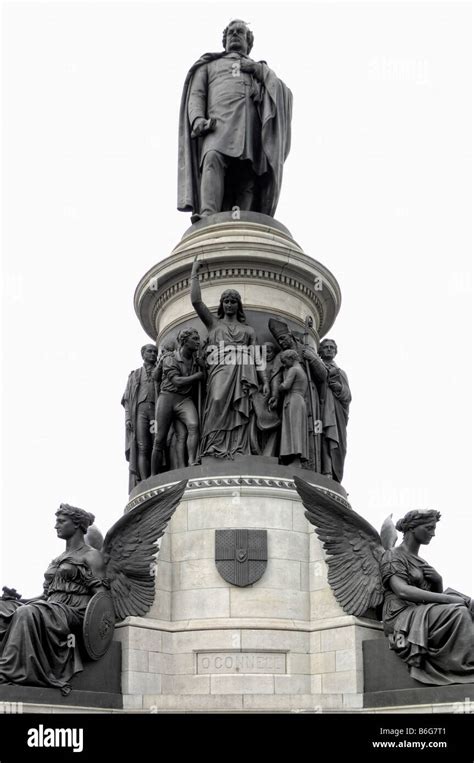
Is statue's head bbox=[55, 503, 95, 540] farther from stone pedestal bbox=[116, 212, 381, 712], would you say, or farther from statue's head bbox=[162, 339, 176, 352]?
statue's head bbox=[162, 339, 176, 352]

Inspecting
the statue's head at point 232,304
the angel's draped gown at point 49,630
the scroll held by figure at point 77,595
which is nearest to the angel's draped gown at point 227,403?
the statue's head at point 232,304

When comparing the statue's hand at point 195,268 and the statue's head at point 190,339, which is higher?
the statue's hand at point 195,268

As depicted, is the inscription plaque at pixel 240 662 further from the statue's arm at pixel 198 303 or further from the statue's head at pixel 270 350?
the statue's arm at pixel 198 303

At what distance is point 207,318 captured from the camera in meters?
18.8

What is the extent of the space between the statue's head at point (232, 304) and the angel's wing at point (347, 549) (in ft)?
11.4

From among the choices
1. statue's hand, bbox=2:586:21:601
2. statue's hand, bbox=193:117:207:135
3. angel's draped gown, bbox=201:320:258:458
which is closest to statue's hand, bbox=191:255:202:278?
A: angel's draped gown, bbox=201:320:258:458

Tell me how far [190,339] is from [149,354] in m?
2.19

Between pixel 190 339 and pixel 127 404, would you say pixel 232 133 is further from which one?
pixel 127 404

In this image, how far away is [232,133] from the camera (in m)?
22.5

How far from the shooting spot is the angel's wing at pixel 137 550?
53.5 feet

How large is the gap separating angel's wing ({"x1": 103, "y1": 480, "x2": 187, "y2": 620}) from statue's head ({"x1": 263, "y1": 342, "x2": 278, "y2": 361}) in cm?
303
